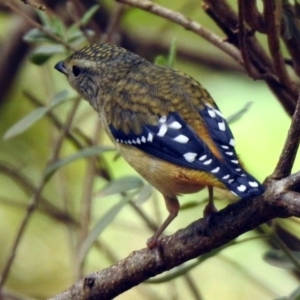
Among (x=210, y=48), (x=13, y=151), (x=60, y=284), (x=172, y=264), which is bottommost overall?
(x=60, y=284)

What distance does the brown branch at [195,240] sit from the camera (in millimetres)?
1553

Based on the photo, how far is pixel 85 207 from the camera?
2723mm

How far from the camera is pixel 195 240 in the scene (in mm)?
1726

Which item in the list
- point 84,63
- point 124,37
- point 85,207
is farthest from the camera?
point 124,37

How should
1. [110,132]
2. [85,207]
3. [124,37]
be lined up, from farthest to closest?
[124,37], [85,207], [110,132]

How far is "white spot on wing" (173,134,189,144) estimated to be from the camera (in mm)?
1976

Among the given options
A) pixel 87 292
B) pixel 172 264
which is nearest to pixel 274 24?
pixel 172 264

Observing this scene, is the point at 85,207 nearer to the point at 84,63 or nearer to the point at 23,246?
the point at 84,63

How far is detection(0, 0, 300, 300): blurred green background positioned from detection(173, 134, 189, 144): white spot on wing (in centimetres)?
151

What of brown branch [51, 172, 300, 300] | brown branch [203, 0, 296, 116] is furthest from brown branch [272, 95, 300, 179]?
brown branch [203, 0, 296, 116]

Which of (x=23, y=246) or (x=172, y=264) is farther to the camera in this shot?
(x=23, y=246)

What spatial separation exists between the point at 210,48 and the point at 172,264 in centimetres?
204

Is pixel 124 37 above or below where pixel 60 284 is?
above

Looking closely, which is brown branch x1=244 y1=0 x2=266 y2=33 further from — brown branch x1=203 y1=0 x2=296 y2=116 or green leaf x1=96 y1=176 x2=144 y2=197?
green leaf x1=96 y1=176 x2=144 y2=197
